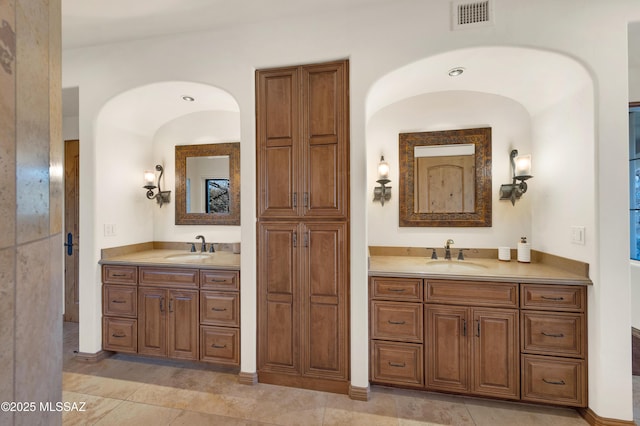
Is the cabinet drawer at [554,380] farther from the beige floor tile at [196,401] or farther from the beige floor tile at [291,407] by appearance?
the beige floor tile at [196,401]

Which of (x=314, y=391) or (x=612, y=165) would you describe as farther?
(x=314, y=391)

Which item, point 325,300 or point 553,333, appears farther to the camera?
point 325,300

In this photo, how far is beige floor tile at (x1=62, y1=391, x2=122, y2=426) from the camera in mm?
1911

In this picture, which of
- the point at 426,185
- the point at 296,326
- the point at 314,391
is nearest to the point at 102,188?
the point at 296,326

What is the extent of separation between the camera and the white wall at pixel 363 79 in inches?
71.2

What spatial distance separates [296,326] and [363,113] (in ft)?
5.42

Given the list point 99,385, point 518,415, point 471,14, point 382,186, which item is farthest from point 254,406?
point 471,14

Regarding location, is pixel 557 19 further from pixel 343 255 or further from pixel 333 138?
pixel 343 255

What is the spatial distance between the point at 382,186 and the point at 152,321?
237cm

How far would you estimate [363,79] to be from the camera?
213cm

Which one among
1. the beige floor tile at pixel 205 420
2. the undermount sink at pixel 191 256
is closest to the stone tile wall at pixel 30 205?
the beige floor tile at pixel 205 420

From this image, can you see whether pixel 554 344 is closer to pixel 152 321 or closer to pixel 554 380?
pixel 554 380

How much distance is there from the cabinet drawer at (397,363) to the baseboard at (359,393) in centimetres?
10

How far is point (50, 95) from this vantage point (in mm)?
760
